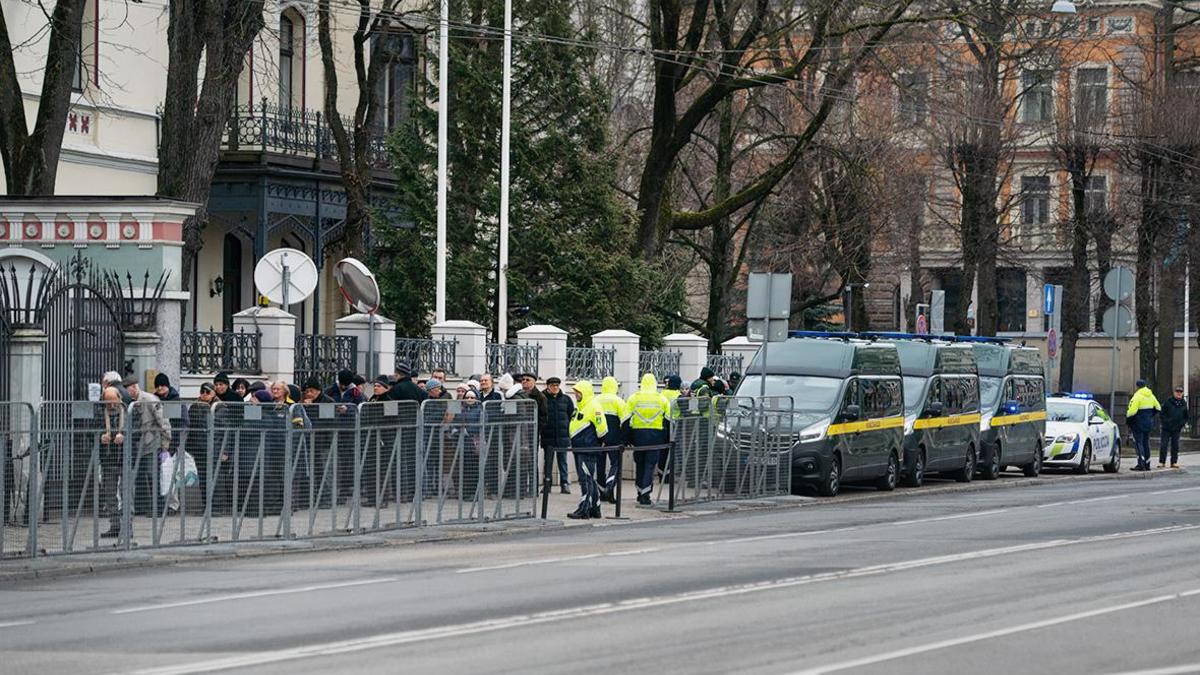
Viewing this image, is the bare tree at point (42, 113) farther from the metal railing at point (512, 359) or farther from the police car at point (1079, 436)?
the police car at point (1079, 436)

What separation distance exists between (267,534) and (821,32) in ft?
68.0

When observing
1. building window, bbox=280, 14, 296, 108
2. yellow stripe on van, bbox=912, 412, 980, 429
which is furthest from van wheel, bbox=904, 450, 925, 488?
building window, bbox=280, 14, 296, 108

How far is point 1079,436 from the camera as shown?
1604 inches

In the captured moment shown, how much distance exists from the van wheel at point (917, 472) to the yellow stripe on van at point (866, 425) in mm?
1039

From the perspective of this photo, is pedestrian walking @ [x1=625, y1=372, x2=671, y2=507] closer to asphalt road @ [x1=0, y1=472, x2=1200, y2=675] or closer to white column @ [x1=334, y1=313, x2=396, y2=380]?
asphalt road @ [x1=0, y1=472, x2=1200, y2=675]

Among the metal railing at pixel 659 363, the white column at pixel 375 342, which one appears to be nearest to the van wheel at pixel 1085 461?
the metal railing at pixel 659 363

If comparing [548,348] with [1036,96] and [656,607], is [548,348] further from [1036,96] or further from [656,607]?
[1036,96]

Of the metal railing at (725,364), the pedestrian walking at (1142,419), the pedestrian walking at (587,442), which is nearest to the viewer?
the pedestrian walking at (587,442)

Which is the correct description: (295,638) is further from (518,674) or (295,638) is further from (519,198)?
(519,198)

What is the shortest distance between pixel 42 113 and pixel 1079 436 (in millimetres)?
21537

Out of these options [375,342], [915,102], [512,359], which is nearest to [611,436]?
[375,342]

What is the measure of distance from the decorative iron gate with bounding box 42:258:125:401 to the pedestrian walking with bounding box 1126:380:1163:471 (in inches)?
908

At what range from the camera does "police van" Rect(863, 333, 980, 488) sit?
33781mm

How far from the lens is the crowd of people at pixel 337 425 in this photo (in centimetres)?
2011
